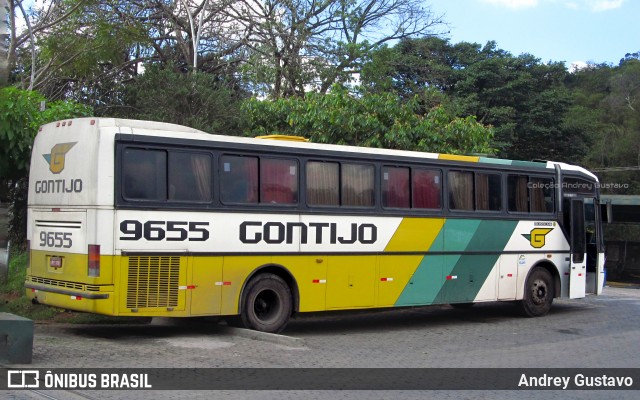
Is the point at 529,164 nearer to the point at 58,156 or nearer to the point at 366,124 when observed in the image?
the point at 366,124

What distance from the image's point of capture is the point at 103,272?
10148mm

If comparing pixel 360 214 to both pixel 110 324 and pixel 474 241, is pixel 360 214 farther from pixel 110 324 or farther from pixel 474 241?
pixel 110 324

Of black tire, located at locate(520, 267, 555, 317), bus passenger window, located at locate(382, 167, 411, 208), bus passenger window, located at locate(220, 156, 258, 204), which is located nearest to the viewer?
bus passenger window, located at locate(220, 156, 258, 204)

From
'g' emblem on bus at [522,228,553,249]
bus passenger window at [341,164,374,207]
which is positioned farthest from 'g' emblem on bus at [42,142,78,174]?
'g' emblem on bus at [522,228,553,249]

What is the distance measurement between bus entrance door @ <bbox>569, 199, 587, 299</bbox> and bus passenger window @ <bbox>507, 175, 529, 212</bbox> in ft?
5.01

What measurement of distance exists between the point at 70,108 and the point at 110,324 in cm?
488

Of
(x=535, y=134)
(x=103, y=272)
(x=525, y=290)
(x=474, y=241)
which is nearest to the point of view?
(x=103, y=272)

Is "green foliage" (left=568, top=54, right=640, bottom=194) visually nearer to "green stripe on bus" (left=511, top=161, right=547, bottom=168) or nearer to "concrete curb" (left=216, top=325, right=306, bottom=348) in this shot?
"green stripe on bus" (left=511, top=161, right=547, bottom=168)

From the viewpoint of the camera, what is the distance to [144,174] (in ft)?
34.9

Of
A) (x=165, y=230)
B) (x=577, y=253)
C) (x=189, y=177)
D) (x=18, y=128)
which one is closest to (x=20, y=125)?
(x=18, y=128)

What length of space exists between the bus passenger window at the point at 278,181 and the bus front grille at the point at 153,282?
6.40 ft

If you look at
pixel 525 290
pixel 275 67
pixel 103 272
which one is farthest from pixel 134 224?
pixel 275 67

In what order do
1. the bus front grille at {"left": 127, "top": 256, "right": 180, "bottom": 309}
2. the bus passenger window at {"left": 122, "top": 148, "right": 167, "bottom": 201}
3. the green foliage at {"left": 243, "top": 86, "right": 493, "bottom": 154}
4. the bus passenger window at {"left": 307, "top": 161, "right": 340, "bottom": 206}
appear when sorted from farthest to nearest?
the green foliage at {"left": 243, "top": 86, "right": 493, "bottom": 154}, the bus passenger window at {"left": 307, "top": 161, "right": 340, "bottom": 206}, the bus passenger window at {"left": 122, "top": 148, "right": 167, "bottom": 201}, the bus front grille at {"left": 127, "top": 256, "right": 180, "bottom": 309}

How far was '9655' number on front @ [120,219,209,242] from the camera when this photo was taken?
1039cm
